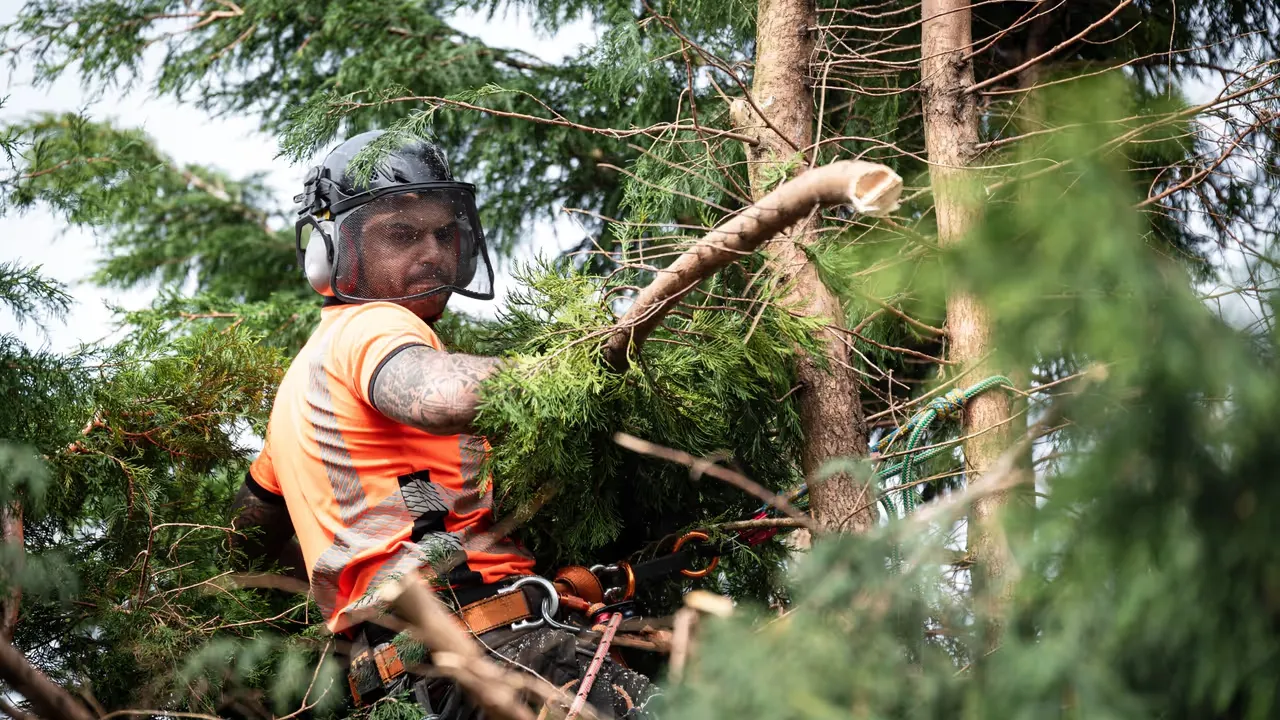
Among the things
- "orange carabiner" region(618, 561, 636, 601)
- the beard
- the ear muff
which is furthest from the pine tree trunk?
the ear muff

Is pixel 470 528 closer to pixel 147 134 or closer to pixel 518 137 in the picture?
pixel 518 137

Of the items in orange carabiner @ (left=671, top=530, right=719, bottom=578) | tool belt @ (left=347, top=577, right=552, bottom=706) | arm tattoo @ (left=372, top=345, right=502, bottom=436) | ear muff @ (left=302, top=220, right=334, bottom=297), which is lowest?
tool belt @ (left=347, top=577, right=552, bottom=706)

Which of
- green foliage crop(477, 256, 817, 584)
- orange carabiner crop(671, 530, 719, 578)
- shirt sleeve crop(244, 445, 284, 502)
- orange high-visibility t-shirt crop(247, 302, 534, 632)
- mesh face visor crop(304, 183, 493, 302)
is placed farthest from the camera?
shirt sleeve crop(244, 445, 284, 502)

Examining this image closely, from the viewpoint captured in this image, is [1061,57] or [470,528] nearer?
[470,528]

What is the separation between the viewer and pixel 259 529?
3.93 meters

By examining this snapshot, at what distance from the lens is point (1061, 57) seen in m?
5.34

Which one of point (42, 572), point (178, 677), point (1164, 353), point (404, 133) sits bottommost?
point (178, 677)

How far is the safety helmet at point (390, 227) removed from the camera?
3.74 metres

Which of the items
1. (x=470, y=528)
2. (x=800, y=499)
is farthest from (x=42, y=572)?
(x=800, y=499)

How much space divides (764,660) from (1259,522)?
63cm

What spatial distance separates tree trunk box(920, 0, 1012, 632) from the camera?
11.8ft

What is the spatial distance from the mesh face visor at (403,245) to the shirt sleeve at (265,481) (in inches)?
25.0

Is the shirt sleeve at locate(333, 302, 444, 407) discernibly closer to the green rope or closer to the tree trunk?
the green rope

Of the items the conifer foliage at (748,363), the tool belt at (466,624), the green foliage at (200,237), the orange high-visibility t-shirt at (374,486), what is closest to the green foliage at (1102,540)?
the conifer foliage at (748,363)
